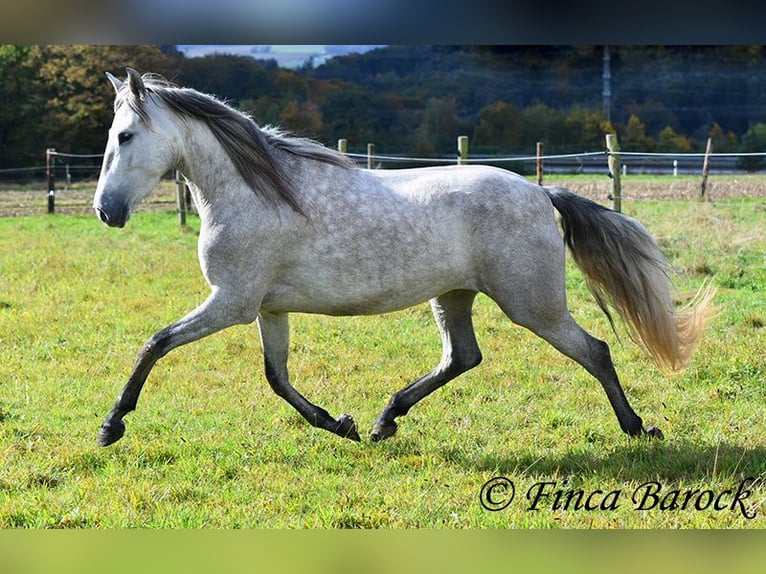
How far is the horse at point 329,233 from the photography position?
4.87m

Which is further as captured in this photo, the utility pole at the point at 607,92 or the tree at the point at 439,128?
the utility pole at the point at 607,92

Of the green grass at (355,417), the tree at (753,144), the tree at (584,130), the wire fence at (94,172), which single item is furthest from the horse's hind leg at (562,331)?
the tree at (584,130)

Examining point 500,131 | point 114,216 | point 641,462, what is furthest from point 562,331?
point 500,131

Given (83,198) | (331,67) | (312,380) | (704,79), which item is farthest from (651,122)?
(312,380)

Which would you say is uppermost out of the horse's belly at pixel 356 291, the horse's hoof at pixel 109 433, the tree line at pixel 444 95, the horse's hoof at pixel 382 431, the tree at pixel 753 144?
the tree line at pixel 444 95

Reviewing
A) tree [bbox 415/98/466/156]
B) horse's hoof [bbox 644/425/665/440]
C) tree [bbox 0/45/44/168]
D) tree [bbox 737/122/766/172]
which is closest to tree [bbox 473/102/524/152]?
tree [bbox 415/98/466/156]

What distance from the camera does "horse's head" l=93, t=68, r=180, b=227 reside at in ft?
Result: 15.2

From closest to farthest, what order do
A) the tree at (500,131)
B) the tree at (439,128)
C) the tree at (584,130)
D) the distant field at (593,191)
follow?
the distant field at (593,191) → the tree at (439,128) → the tree at (500,131) → the tree at (584,130)

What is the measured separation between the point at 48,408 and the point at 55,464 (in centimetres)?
119

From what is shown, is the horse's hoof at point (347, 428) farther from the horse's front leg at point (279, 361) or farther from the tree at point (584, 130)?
the tree at point (584, 130)

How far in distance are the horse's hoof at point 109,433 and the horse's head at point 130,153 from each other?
109 cm

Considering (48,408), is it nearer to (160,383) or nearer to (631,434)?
(160,383)

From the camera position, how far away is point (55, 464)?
15.7ft

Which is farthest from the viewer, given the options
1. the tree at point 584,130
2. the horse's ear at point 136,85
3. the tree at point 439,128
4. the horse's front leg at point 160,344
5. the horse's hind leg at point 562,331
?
→ the tree at point 584,130
